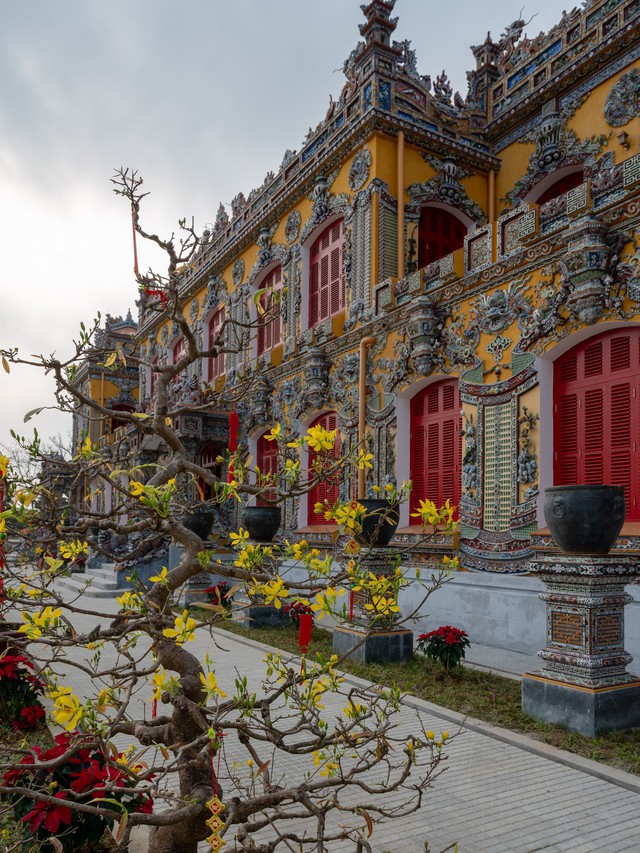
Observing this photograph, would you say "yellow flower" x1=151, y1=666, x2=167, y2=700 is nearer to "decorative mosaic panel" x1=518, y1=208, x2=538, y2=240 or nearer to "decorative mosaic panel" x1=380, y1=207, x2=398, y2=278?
"decorative mosaic panel" x1=518, y1=208, x2=538, y2=240

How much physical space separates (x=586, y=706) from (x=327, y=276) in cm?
→ 1099

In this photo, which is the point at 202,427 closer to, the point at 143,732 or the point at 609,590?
the point at 609,590

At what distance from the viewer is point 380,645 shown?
816 centimetres

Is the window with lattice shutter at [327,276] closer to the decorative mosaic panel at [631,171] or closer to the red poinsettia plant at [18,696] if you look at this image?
the decorative mosaic panel at [631,171]

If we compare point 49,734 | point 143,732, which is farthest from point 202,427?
point 143,732

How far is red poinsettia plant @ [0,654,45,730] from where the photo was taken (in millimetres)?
5477

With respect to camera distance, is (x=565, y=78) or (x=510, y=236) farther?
(x=565, y=78)

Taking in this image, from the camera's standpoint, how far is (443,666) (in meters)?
7.66

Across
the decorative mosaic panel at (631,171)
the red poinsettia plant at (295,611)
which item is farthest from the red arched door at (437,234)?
the red poinsettia plant at (295,611)

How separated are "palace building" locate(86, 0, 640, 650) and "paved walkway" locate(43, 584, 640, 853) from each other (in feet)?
10.5

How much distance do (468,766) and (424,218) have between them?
36.9ft

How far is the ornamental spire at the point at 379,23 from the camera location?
13.1 m

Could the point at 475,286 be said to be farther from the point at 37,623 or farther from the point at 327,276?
the point at 37,623

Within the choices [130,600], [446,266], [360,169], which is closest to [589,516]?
[130,600]
